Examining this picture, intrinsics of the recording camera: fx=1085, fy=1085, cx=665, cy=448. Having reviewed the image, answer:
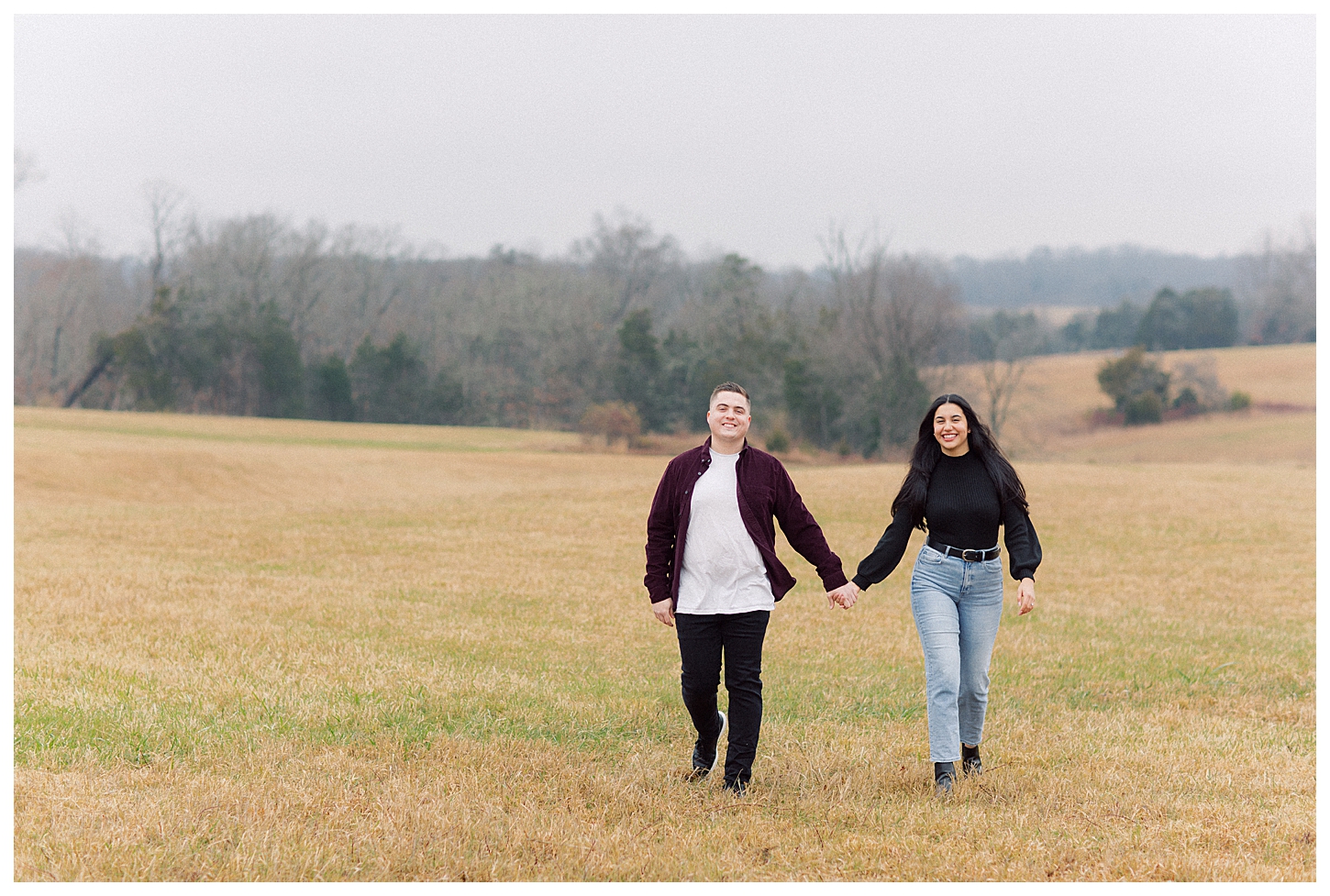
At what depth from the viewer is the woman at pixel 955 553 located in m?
5.32

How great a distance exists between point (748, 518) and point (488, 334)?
63768 millimetres

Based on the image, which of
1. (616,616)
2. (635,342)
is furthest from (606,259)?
(616,616)

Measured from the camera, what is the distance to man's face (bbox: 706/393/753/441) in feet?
16.4

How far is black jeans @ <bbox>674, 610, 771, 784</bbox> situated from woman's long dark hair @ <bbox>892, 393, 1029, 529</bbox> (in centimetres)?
95

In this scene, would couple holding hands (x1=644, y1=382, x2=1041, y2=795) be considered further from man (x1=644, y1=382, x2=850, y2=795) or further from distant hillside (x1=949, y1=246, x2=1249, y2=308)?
distant hillside (x1=949, y1=246, x2=1249, y2=308)

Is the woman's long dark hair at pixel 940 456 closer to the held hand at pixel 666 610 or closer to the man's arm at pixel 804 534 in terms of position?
the man's arm at pixel 804 534

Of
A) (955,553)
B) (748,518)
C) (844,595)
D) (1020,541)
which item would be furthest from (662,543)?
(1020,541)

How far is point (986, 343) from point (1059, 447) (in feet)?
24.4

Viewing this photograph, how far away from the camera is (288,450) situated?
114 ft

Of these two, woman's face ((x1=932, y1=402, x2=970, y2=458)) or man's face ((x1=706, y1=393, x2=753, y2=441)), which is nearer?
man's face ((x1=706, y1=393, x2=753, y2=441))

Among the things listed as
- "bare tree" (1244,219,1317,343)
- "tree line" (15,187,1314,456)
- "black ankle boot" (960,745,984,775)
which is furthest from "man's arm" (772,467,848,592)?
"bare tree" (1244,219,1317,343)

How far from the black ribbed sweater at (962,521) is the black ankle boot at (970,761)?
100 cm

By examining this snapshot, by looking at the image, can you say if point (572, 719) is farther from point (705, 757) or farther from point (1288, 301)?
point (1288, 301)

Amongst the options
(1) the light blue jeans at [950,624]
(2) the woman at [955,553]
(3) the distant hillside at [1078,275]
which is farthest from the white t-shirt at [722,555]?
(3) the distant hillside at [1078,275]
